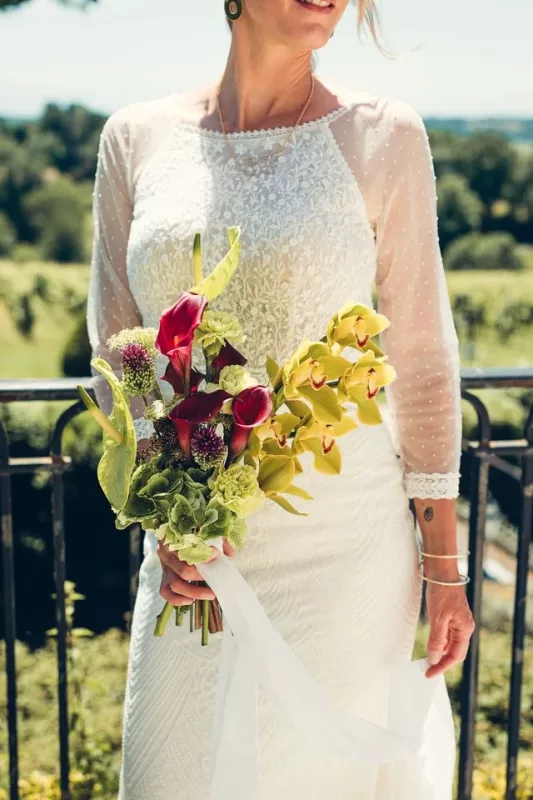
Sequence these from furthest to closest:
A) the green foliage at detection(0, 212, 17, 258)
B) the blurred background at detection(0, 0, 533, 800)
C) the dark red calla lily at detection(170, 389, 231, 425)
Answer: the green foliage at detection(0, 212, 17, 258), the blurred background at detection(0, 0, 533, 800), the dark red calla lily at detection(170, 389, 231, 425)

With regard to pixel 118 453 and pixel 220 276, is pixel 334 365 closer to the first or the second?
pixel 220 276

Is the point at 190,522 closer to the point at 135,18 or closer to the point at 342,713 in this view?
the point at 342,713

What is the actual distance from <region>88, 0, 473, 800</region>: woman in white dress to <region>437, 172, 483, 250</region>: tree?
34205 mm

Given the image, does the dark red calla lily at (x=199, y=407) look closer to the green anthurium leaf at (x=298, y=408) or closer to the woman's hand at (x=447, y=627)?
the green anthurium leaf at (x=298, y=408)

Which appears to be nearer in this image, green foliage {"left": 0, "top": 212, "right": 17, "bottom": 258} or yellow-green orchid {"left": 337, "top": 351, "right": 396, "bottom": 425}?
yellow-green orchid {"left": 337, "top": 351, "right": 396, "bottom": 425}

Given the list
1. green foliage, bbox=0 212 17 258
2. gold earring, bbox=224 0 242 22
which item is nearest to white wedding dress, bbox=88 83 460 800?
gold earring, bbox=224 0 242 22

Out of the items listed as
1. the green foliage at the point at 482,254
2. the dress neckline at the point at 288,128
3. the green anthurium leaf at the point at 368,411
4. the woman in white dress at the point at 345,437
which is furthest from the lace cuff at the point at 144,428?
A: the green foliage at the point at 482,254

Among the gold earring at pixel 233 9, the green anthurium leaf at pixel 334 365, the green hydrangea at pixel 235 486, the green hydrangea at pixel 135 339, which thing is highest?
the gold earring at pixel 233 9

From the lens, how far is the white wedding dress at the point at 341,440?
1.86 meters

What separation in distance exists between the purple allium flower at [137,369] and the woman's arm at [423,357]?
0.59 m

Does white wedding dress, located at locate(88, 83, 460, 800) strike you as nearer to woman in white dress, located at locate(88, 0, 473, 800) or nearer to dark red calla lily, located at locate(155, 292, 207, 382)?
woman in white dress, located at locate(88, 0, 473, 800)

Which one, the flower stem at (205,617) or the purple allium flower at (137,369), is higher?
the purple allium flower at (137,369)

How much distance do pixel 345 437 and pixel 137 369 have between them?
0.57 metres

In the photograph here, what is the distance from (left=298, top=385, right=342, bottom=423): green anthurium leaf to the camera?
1456 millimetres
